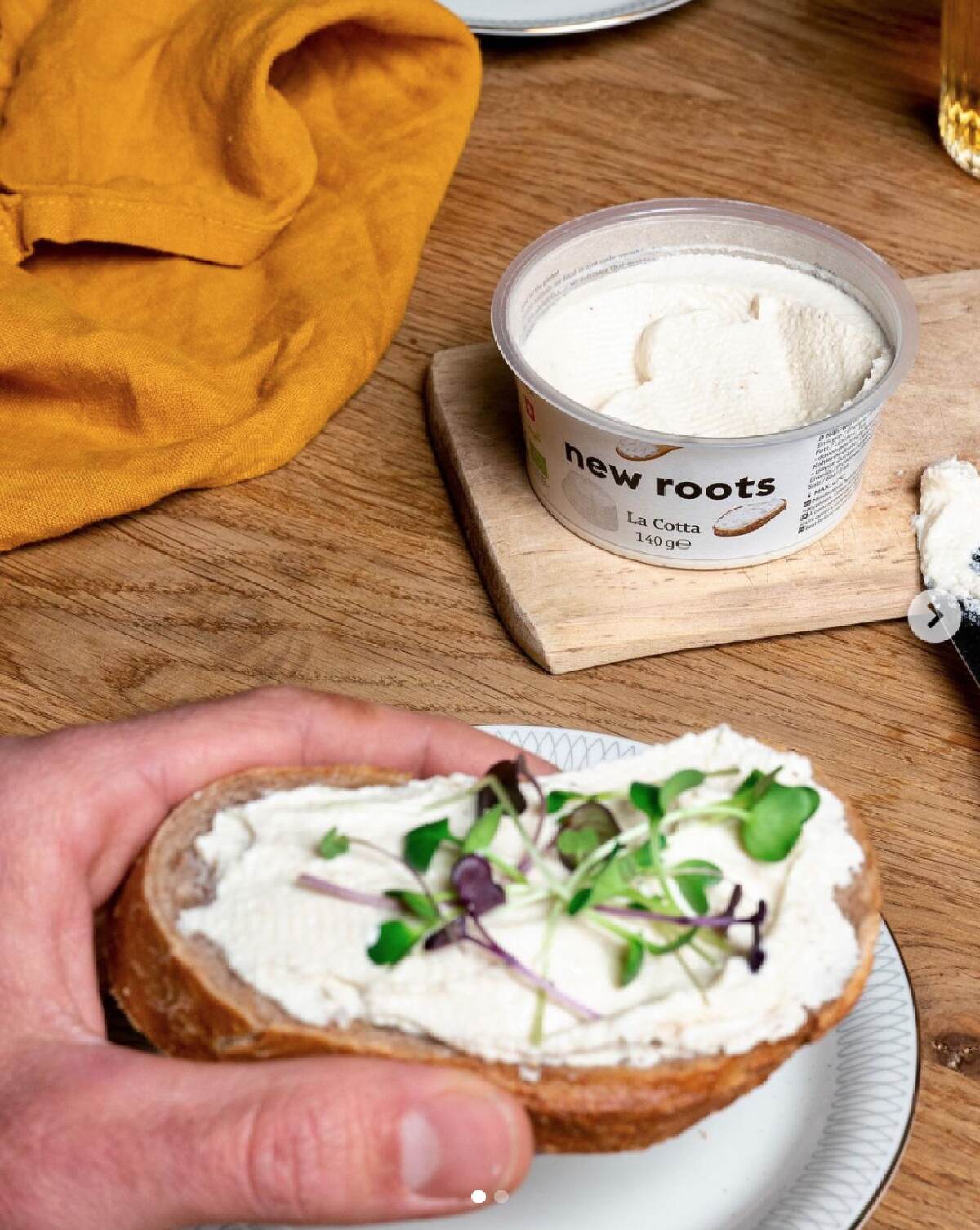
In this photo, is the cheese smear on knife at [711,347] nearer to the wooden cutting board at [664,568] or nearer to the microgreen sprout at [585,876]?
the wooden cutting board at [664,568]

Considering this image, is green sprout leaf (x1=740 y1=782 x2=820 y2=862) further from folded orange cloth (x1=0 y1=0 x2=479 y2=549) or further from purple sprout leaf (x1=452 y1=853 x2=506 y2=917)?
folded orange cloth (x1=0 y1=0 x2=479 y2=549)

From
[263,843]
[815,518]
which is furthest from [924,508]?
[263,843]

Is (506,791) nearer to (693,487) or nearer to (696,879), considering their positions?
(696,879)

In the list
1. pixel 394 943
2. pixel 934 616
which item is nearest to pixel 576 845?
pixel 394 943

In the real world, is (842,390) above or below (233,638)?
above

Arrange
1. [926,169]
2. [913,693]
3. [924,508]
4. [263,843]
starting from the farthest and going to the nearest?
1. [926,169]
2. [924,508]
3. [913,693]
4. [263,843]

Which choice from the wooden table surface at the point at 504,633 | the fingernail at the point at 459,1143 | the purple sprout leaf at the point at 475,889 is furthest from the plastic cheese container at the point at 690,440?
the fingernail at the point at 459,1143

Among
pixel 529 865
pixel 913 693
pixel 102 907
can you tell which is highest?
pixel 529 865

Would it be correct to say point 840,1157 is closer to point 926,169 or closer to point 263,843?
point 263,843

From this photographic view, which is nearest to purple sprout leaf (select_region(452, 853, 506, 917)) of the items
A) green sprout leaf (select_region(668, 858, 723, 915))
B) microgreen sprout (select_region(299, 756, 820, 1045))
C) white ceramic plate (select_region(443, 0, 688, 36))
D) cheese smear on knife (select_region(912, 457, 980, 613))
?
microgreen sprout (select_region(299, 756, 820, 1045))
